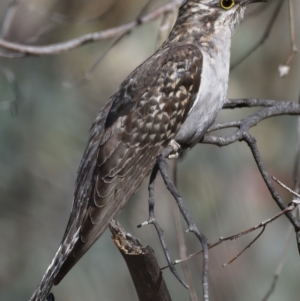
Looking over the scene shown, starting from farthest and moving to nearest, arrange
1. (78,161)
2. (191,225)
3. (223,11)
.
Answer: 1. (78,161)
2. (223,11)
3. (191,225)

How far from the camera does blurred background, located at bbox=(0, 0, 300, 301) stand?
221 inches

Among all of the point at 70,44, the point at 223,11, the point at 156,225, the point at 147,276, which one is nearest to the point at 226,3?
the point at 223,11

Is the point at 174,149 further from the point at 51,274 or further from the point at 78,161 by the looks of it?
the point at 78,161

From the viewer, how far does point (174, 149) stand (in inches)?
148

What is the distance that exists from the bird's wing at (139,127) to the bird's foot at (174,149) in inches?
1.9

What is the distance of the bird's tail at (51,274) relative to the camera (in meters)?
3.31

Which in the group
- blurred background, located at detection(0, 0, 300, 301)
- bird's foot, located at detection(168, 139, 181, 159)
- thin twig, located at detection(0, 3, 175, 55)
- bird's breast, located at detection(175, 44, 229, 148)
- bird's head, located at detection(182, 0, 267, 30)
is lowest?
blurred background, located at detection(0, 0, 300, 301)

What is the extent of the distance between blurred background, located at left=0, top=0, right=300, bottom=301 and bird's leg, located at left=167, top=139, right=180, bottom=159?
114cm

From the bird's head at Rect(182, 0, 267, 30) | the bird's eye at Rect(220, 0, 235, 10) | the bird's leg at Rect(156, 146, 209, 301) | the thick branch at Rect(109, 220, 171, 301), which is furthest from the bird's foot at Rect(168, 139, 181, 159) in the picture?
the thick branch at Rect(109, 220, 171, 301)

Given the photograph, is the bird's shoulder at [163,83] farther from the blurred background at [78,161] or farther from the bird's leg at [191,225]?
the blurred background at [78,161]

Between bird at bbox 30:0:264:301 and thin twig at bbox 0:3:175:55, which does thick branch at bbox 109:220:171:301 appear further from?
thin twig at bbox 0:3:175:55

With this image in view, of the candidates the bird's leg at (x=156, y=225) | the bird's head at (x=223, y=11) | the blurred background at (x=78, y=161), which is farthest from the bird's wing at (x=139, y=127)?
the blurred background at (x=78, y=161)

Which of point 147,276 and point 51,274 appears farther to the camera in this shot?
point 51,274

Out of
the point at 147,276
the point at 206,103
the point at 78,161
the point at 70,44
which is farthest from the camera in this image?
the point at 78,161
